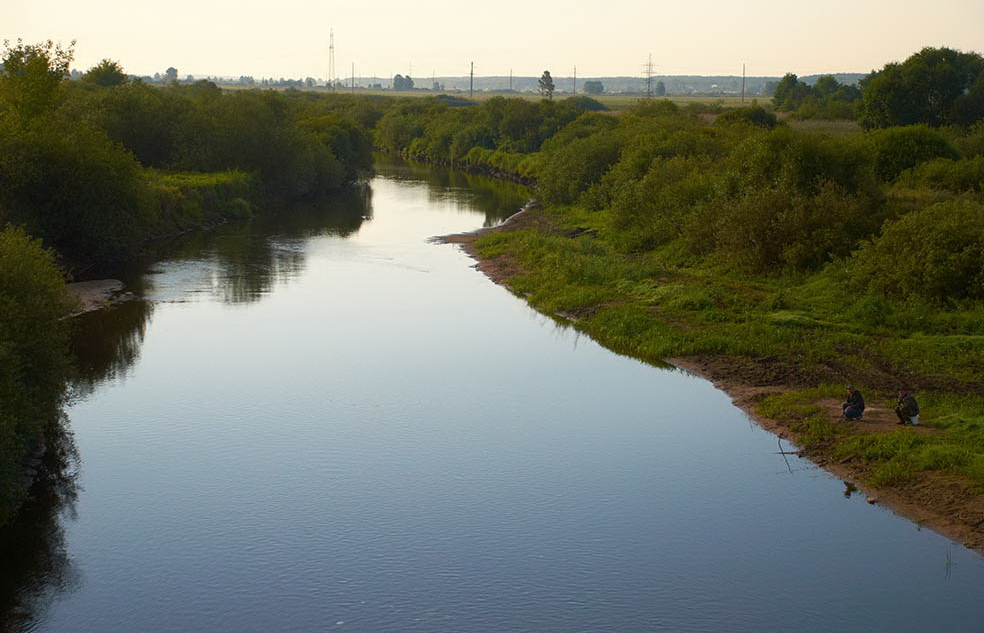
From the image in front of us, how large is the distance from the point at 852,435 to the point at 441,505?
8.59 metres

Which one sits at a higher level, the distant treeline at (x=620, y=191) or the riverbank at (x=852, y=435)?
the distant treeline at (x=620, y=191)

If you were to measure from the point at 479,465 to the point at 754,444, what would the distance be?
593 cm

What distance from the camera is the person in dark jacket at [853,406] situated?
20641 mm

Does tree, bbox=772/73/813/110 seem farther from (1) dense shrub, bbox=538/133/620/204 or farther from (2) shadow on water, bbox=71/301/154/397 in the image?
(2) shadow on water, bbox=71/301/154/397

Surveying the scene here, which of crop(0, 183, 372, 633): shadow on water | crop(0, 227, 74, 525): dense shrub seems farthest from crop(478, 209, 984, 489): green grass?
crop(0, 227, 74, 525): dense shrub

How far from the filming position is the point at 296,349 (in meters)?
28.0

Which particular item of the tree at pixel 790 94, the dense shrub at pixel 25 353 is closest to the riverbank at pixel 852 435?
the dense shrub at pixel 25 353

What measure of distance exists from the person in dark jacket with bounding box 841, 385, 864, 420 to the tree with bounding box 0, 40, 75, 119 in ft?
112

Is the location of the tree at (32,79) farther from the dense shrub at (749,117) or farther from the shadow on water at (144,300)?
the dense shrub at (749,117)

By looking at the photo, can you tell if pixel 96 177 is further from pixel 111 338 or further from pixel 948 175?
pixel 948 175

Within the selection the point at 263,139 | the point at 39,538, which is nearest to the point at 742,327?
the point at 39,538

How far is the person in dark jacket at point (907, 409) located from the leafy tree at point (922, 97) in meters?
43.6

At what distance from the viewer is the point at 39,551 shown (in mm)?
15656

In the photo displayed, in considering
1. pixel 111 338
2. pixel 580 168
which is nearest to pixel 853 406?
pixel 111 338
